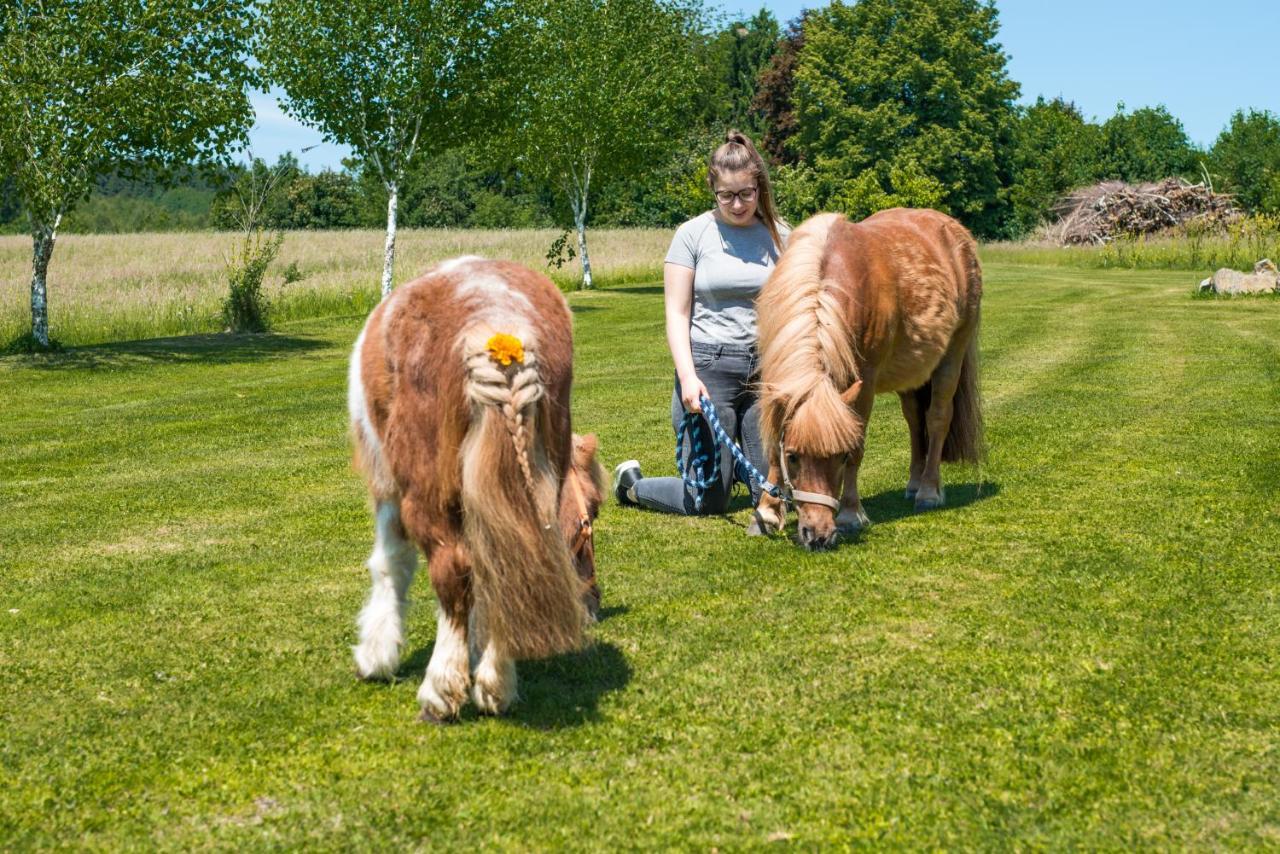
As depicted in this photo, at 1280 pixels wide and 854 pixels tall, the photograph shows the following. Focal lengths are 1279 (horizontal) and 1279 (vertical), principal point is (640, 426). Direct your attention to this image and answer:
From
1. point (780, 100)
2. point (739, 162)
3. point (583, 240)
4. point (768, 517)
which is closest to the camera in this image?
point (739, 162)

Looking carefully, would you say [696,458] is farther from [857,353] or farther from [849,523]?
[857,353]

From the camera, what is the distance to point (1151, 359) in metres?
15.7

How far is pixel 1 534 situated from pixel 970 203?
182 ft

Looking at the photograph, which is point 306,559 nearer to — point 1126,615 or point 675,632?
point 675,632

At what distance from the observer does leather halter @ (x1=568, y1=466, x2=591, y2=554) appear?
469cm

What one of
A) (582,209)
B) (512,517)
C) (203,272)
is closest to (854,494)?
(512,517)

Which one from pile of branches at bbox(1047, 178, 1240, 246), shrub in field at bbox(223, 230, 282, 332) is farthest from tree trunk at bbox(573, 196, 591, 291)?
pile of branches at bbox(1047, 178, 1240, 246)

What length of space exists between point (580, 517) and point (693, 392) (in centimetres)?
229

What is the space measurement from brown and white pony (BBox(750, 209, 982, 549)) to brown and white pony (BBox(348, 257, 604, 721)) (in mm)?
2167

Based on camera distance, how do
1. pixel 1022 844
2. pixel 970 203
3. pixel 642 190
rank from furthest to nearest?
pixel 642 190, pixel 970 203, pixel 1022 844

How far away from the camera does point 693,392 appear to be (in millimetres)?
6992

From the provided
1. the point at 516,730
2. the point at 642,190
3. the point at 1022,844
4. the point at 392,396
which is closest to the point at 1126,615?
the point at 1022,844

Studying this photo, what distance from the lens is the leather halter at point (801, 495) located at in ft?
20.9

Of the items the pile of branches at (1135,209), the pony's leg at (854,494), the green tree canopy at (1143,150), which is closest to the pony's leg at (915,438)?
the pony's leg at (854,494)
